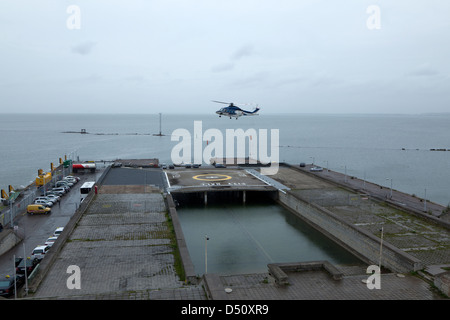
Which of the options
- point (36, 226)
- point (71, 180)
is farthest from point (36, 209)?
point (71, 180)

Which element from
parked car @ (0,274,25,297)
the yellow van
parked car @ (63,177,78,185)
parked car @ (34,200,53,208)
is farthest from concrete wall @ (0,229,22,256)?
parked car @ (63,177,78,185)

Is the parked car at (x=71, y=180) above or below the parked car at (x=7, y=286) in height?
above

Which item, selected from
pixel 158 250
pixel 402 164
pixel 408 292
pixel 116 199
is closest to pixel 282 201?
pixel 116 199

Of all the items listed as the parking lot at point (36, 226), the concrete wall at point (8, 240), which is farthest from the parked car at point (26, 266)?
the concrete wall at point (8, 240)

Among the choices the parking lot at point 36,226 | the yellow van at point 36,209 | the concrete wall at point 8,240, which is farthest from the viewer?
the yellow van at point 36,209

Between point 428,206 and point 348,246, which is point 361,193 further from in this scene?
point 348,246

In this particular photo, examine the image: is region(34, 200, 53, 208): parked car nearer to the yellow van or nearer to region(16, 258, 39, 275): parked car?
the yellow van

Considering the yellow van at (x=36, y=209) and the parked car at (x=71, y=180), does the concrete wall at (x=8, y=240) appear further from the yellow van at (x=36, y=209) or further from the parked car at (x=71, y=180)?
the parked car at (x=71, y=180)
